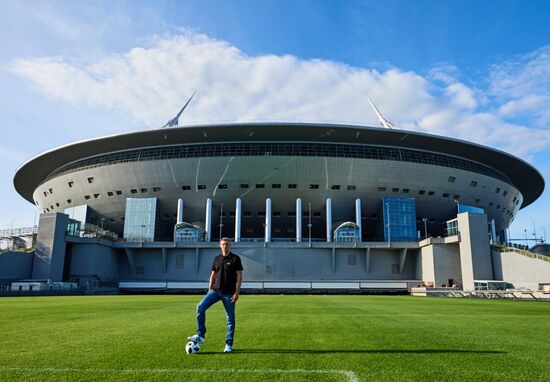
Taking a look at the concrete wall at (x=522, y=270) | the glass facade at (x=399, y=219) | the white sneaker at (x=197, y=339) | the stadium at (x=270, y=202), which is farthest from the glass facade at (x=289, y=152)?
the white sneaker at (x=197, y=339)

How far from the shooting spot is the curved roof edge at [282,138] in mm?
56625

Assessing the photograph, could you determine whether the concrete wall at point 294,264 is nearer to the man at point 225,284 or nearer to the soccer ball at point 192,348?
the man at point 225,284

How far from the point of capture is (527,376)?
526 cm

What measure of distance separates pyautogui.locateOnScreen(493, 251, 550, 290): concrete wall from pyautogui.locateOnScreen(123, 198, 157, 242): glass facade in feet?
141

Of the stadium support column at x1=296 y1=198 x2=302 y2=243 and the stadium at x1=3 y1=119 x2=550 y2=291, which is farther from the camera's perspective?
the stadium support column at x1=296 y1=198 x2=302 y2=243

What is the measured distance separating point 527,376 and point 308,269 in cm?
4851

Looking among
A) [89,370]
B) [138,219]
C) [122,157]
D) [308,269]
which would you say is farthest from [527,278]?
[122,157]

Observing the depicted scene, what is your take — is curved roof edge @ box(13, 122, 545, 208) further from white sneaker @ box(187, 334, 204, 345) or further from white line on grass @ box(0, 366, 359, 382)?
white line on grass @ box(0, 366, 359, 382)

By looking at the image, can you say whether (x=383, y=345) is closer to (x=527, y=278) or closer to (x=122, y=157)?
(x=527, y=278)

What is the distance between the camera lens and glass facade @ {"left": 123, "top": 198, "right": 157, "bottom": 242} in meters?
60.3

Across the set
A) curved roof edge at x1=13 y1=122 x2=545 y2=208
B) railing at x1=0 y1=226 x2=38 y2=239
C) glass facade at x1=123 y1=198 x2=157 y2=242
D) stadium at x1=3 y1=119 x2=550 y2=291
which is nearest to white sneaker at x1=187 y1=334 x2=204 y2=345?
stadium at x1=3 y1=119 x2=550 y2=291

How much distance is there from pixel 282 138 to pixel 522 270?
32.8 meters

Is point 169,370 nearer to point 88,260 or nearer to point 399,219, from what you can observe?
point 88,260

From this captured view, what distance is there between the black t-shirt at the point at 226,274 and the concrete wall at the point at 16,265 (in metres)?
42.9
